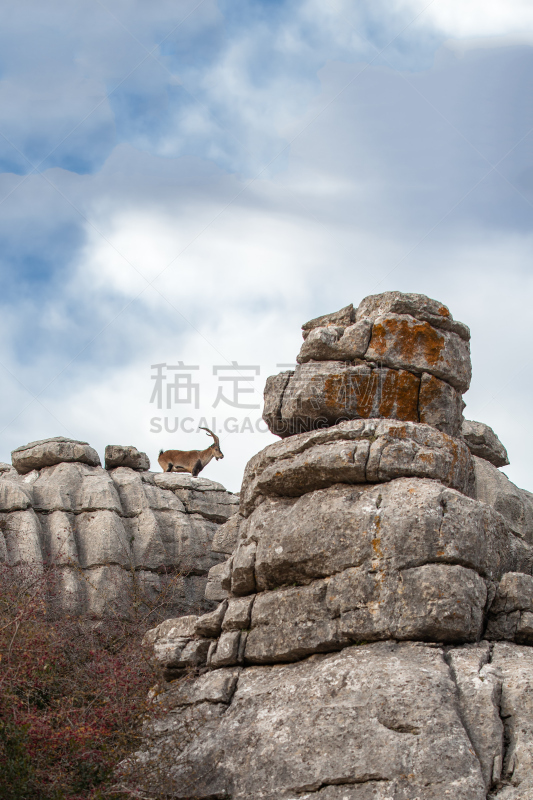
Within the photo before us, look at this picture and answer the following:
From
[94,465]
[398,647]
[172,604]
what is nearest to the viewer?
[398,647]

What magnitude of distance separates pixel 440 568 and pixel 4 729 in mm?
4041

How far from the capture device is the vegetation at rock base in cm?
636

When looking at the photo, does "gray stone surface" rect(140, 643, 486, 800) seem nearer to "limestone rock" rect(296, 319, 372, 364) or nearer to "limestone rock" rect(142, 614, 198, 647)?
"limestone rock" rect(142, 614, 198, 647)

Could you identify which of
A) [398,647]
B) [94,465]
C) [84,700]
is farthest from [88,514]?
[398,647]

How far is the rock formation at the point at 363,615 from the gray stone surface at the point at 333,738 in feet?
0.05

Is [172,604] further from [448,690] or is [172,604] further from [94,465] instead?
[448,690]

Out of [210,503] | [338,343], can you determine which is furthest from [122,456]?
[338,343]

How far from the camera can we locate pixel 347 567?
783 cm

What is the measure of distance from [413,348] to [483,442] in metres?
4.51

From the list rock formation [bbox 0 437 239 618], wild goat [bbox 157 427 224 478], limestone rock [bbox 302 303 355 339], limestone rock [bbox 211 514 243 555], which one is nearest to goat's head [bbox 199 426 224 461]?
wild goat [bbox 157 427 224 478]

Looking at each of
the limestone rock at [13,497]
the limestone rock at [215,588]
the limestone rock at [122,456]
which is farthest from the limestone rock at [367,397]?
the limestone rock at [122,456]

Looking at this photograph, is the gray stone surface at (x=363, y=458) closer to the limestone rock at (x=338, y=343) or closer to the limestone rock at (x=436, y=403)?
the limestone rock at (x=436, y=403)

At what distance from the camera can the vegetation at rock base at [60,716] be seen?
6355 millimetres

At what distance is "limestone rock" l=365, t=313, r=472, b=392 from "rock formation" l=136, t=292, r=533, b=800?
20mm
